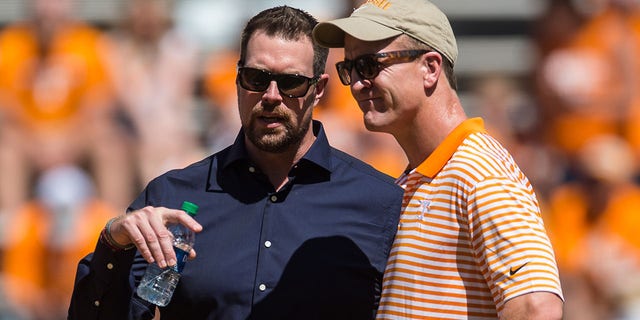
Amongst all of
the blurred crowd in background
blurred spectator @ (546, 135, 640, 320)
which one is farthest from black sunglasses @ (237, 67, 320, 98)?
blurred spectator @ (546, 135, 640, 320)

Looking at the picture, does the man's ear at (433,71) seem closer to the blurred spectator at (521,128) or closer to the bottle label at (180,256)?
the bottle label at (180,256)

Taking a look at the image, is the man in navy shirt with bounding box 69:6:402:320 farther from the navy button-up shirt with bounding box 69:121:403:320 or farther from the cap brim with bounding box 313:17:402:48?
the cap brim with bounding box 313:17:402:48

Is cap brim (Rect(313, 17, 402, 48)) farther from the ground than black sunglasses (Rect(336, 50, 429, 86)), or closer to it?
farther from the ground

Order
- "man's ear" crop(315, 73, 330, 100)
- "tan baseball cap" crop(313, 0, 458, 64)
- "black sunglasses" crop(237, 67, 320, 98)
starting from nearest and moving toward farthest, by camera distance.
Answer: "tan baseball cap" crop(313, 0, 458, 64) < "black sunglasses" crop(237, 67, 320, 98) < "man's ear" crop(315, 73, 330, 100)

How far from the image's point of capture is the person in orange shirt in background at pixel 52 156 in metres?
7.53

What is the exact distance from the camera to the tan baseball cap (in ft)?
11.2

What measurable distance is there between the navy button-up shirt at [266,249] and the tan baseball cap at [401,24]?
583 millimetres

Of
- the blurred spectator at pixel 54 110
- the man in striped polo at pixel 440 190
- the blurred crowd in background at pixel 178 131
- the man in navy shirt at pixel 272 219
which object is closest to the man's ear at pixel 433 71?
the man in striped polo at pixel 440 190

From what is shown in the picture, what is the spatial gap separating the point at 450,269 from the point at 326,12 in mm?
5384

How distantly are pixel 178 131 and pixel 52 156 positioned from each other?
82cm

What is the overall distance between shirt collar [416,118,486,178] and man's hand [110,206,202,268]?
2.15ft

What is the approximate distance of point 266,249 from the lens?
3711mm

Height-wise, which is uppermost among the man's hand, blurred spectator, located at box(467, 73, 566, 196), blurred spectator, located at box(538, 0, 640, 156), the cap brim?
the cap brim

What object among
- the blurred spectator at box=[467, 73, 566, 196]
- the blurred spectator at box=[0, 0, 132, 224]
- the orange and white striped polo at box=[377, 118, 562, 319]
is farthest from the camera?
the blurred spectator at box=[467, 73, 566, 196]
